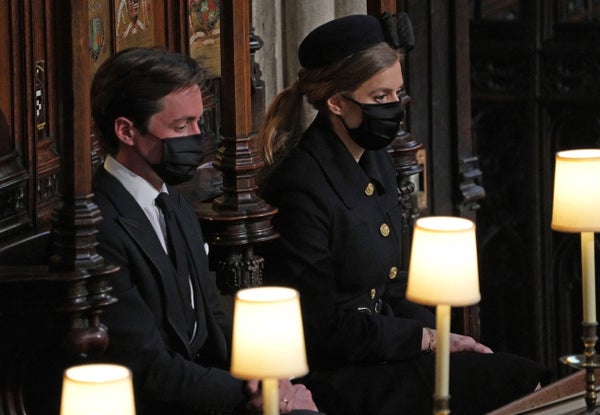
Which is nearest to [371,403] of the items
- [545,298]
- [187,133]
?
[187,133]

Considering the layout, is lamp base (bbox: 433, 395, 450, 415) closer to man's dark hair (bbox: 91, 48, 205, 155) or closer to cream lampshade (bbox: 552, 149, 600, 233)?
cream lampshade (bbox: 552, 149, 600, 233)

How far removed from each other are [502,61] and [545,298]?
1189mm

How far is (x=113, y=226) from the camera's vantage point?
372 cm

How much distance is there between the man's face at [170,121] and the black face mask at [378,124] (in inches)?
23.5

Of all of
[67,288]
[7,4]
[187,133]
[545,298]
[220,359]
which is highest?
[7,4]

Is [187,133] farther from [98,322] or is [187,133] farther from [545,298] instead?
[545,298]

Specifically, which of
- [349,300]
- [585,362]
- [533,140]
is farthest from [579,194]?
[533,140]

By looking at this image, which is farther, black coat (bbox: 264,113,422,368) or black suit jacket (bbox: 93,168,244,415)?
black coat (bbox: 264,113,422,368)

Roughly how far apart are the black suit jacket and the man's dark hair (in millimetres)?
139

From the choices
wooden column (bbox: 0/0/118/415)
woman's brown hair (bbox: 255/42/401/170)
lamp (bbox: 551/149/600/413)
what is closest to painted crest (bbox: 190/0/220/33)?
woman's brown hair (bbox: 255/42/401/170)

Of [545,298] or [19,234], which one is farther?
[545,298]

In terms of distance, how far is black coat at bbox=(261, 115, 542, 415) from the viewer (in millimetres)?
4227

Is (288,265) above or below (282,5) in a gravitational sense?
below

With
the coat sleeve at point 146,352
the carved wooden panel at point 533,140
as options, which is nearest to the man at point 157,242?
the coat sleeve at point 146,352
